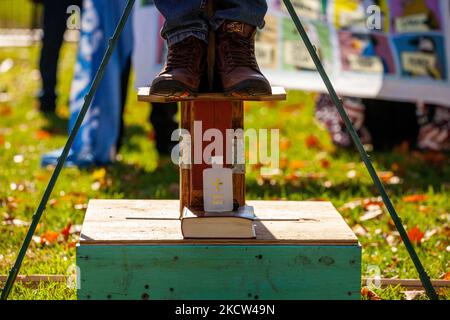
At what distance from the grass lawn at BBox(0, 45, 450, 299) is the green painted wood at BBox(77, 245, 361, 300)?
0.47 meters

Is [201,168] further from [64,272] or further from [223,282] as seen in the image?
[64,272]

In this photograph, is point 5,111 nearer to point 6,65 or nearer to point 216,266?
point 6,65

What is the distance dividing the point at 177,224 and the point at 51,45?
16.4ft

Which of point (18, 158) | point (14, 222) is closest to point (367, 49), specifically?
point (18, 158)

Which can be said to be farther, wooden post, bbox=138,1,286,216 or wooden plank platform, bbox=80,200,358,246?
wooden post, bbox=138,1,286,216

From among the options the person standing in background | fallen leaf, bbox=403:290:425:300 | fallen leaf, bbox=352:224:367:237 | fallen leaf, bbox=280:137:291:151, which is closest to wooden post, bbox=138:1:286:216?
fallen leaf, bbox=403:290:425:300

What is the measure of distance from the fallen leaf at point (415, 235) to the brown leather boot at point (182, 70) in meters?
1.47

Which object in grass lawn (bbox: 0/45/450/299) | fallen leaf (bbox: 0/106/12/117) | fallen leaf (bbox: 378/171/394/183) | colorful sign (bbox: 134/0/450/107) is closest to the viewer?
grass lawn (bbox: 0/45/450/299)

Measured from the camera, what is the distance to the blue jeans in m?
3.50

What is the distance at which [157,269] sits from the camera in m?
3.27

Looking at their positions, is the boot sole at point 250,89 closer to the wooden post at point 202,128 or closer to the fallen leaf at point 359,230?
the wooden post at point 202,128

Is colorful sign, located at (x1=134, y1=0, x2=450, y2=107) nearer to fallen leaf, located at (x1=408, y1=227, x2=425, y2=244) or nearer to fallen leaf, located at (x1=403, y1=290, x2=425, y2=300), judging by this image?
fallen leaf, located at (x1=408, y1=227, x2=425, y2=244)
